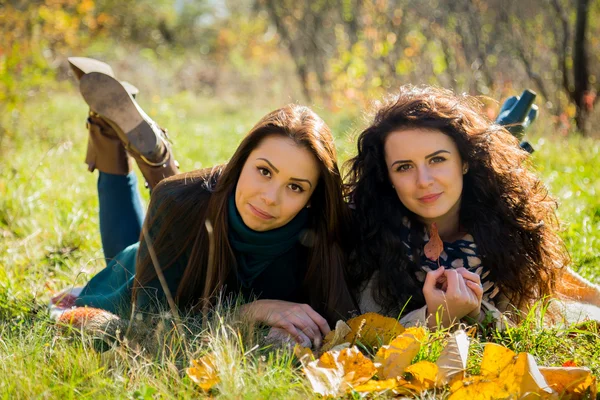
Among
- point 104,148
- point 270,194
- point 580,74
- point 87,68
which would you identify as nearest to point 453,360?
point 270,194

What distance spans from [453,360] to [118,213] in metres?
2.12

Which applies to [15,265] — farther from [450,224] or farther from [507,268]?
[507,268]

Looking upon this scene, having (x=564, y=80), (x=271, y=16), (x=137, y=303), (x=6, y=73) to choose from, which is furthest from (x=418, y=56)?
(x=137, y=303)

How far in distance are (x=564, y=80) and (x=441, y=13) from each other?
1615mm

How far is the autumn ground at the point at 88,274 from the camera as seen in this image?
70.1 inches

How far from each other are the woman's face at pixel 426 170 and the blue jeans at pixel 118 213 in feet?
5.09

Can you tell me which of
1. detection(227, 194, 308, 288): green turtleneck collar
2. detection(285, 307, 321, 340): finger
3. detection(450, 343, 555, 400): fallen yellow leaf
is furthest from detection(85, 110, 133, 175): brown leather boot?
detection(450, 343, 555, 400): fallen yellow leaf

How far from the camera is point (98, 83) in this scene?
3.23 metres

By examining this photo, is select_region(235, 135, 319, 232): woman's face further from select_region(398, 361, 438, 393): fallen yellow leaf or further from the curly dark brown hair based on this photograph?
select_region(398, 361, 438, 393): fallen yellow leaf

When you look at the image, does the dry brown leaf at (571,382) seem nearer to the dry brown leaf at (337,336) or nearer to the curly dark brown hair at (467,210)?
the dry brown leaf at (337,336)

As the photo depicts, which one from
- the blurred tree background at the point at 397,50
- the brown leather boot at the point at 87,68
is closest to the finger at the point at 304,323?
the blurred tree background at the point at 397,50

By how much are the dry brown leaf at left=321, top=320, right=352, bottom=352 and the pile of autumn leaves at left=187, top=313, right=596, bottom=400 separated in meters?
0.15

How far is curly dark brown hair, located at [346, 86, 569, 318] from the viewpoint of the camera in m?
2.61

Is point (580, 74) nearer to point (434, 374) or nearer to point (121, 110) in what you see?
point (121, 110)
